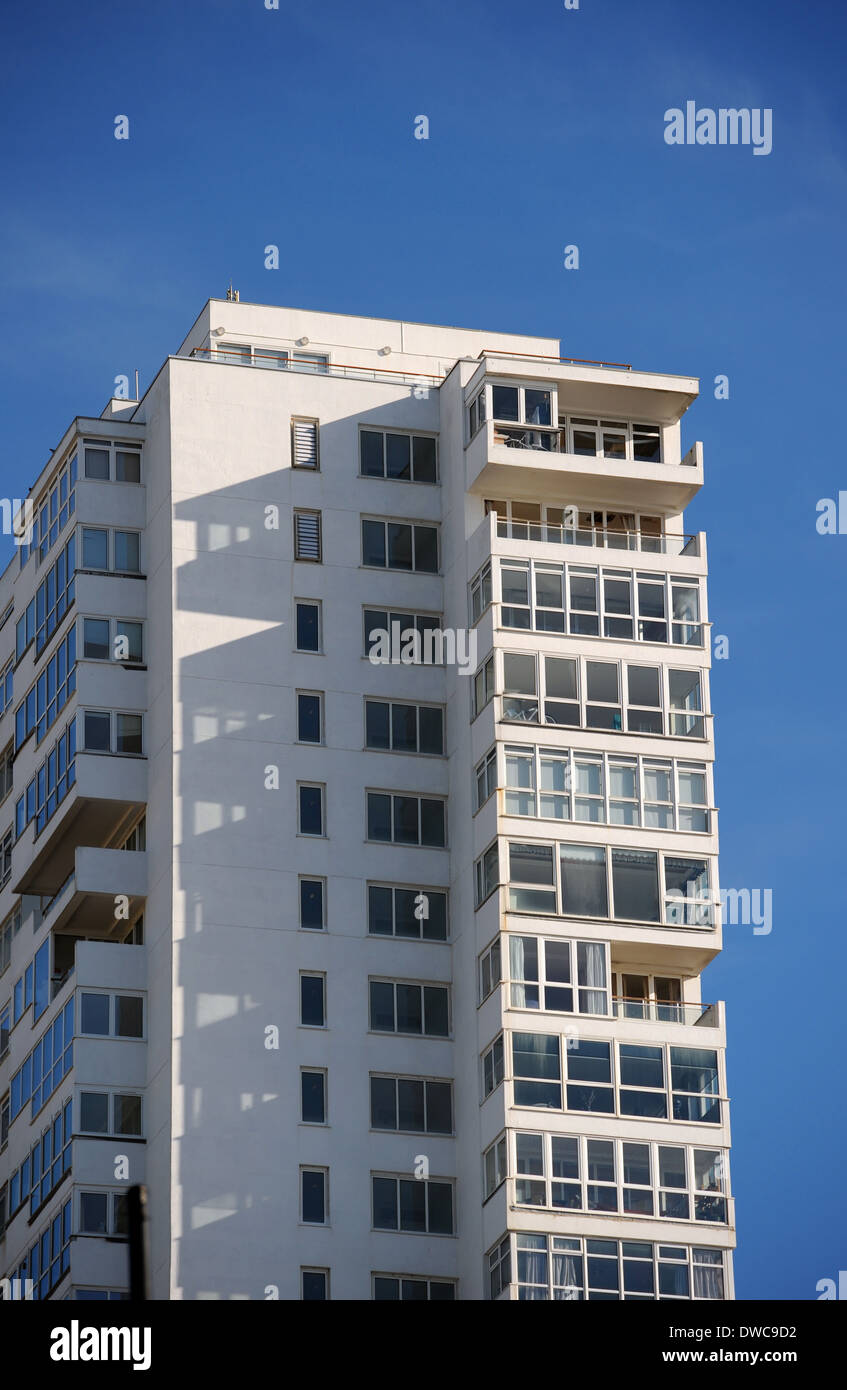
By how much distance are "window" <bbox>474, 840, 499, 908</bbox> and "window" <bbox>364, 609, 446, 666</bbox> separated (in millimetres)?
6826

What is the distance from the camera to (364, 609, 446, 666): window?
7650 centimetres

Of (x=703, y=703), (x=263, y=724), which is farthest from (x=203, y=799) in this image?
(x=703, y=703)

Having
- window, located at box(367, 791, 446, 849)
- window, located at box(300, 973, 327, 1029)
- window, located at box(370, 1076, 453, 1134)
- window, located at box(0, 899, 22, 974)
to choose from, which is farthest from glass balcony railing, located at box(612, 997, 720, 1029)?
window, located at box(0, 899, 22, 974)

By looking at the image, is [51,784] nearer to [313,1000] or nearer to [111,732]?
[111,732]

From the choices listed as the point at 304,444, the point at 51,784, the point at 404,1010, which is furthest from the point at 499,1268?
the point at 304,444

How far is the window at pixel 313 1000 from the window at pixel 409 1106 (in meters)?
2.11

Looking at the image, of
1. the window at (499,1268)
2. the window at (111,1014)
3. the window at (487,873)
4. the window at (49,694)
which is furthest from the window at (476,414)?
the window at (499,1268)

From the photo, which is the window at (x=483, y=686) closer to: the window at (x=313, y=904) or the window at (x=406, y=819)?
the window at (x=406, y=819)

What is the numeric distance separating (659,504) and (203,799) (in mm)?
15782

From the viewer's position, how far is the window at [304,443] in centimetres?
7769

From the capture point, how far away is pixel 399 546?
77938 millimetres

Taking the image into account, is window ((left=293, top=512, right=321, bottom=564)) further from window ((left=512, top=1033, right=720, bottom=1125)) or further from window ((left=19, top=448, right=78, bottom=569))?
window ((left=512, top=1033, right=720, bottom=1125))

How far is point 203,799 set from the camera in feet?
239
